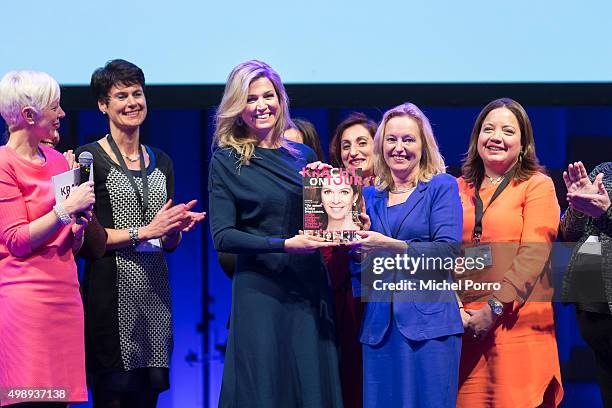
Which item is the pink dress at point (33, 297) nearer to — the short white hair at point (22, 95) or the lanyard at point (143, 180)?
the short white hair at point (22, 95)

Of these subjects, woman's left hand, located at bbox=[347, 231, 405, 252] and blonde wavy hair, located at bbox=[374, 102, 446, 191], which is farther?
blonde wavy hair, located at bbox=[374, 102, 446, 191]

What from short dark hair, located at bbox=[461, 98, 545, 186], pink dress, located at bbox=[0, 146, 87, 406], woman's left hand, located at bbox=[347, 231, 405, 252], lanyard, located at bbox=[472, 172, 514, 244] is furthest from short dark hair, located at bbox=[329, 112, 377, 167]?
pink dress, located at bbox=[0, 146, 87, 406]

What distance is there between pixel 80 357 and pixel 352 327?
1166 mm

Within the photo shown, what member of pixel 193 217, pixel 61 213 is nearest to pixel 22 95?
pixel 61 213

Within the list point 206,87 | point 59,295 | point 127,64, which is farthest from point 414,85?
point 59,295

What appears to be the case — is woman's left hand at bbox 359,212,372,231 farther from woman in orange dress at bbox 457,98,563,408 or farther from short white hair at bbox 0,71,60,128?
short white hair at bbox 0,71,60,128

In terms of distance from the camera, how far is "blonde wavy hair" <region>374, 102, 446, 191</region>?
3.69m

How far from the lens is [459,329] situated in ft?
11.5

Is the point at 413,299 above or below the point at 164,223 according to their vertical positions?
below

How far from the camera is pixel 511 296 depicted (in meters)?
3.73

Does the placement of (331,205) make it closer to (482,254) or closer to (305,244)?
(305,244)

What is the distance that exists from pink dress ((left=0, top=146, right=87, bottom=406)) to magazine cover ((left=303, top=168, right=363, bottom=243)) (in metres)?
0.91

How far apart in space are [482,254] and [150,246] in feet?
4.62

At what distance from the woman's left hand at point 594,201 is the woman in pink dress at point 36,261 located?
187 centimetres
